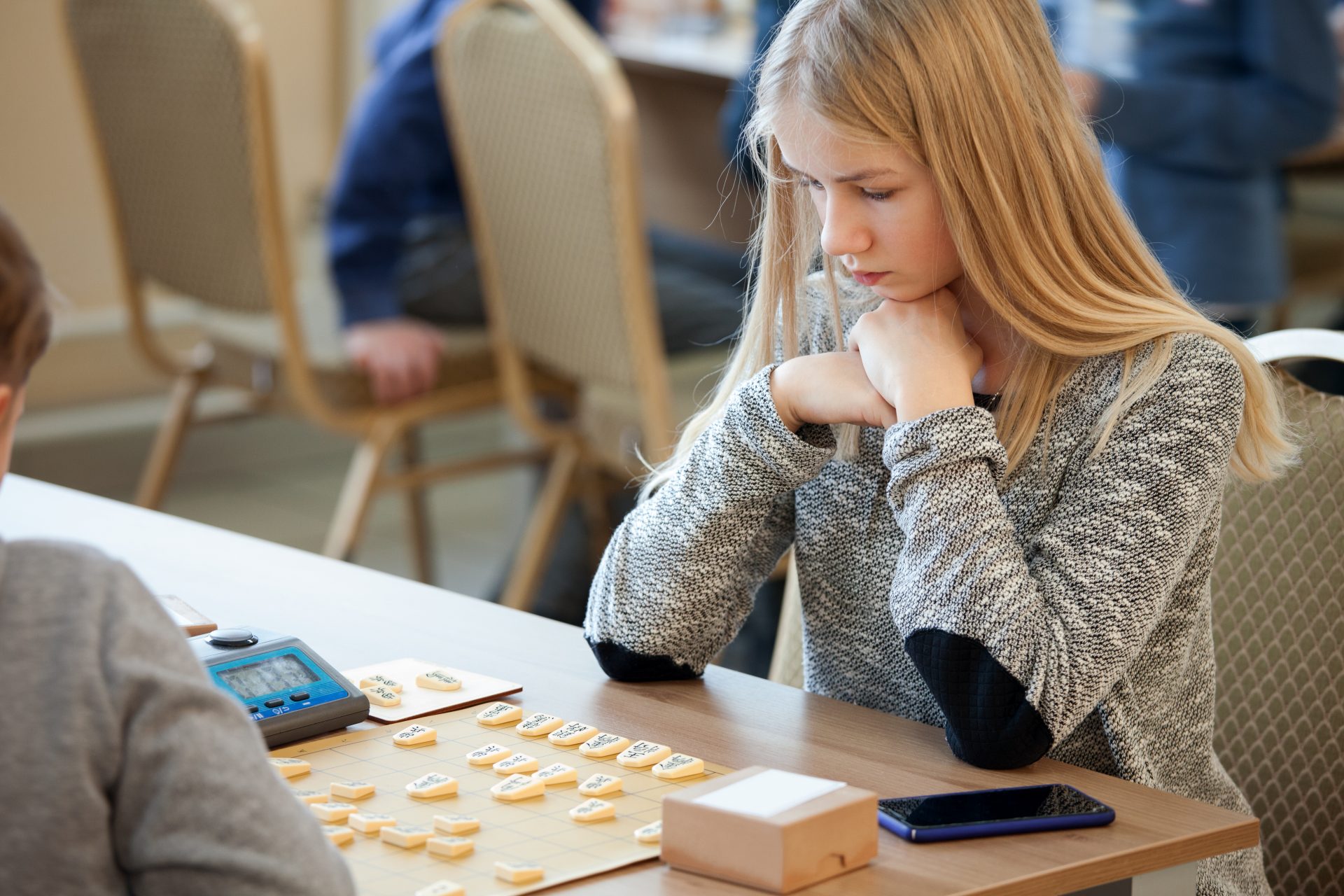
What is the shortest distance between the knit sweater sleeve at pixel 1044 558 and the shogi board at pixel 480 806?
0.54 ft

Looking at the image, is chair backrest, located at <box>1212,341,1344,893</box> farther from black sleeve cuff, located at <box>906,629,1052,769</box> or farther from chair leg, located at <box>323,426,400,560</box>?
chair leg, located at <box>323,426,400,560</box>

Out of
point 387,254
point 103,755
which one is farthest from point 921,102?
point 387,254

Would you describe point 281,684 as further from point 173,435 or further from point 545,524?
point 173,435

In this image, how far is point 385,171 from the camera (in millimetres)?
2668

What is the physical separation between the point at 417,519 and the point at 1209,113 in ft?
4.87

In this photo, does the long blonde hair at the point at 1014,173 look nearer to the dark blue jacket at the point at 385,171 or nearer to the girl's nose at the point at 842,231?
the girl's nose at the point at 842,231

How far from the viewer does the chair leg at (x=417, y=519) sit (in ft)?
9.54

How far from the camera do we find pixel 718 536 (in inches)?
44.1

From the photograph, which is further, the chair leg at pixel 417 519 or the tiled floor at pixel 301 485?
the tiled floor at pixel 301 485

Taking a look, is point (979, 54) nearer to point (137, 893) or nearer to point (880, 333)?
point (880, 333)

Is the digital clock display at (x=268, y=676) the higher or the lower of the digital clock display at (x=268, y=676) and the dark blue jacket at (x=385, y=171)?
the lower

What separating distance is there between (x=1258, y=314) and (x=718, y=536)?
1892 mm

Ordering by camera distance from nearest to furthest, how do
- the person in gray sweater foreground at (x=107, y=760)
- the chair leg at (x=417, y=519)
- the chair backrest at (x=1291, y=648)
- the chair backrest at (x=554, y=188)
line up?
the person in gray sweater foreground at (x=107, y=760) < the chair backrest at (x=1291, y=648) < the chair backrest at (x=554, y=188) < the chair leg at (x=417, y=519)

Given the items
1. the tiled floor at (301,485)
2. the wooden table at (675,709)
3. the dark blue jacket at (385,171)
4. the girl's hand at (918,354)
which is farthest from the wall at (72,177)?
the girl's hand at (918,354)
